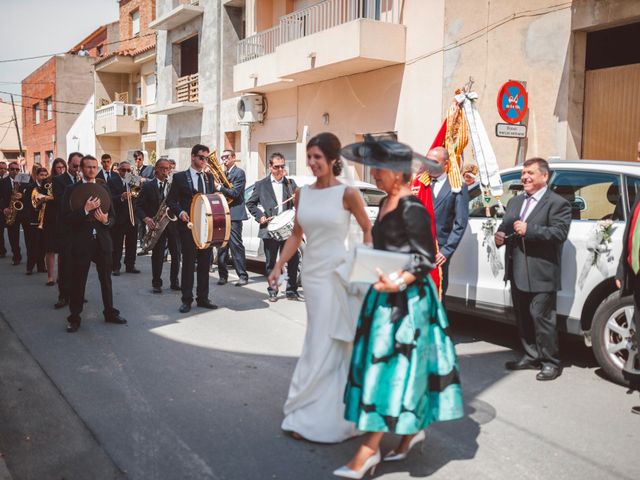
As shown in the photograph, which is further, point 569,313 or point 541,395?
point 569,313

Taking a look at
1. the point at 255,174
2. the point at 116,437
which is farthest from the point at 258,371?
the point at 255,174

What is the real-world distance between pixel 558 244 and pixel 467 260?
4.48 ft

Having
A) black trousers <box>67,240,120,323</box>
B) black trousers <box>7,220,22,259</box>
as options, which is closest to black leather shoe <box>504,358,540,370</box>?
black trousers <box>67,240,120,323</box>

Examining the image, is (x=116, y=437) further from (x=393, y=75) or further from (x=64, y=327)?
(x=393, y=75)

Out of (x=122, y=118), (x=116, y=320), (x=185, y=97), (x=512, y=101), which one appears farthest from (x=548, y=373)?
(x=122, y=118)

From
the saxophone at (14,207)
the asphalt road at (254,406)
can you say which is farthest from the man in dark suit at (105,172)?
the asphalt road at (254,406)

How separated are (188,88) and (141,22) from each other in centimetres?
1024

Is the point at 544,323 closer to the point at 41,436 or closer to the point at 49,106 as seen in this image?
the point at 41,436

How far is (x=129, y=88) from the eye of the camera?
119ft

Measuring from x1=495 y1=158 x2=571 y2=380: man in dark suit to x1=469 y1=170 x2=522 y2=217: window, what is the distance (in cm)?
95

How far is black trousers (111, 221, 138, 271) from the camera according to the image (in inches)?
462

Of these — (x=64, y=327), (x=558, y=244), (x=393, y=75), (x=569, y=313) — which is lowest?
(x=64, y=327)

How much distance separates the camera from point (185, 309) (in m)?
8.45

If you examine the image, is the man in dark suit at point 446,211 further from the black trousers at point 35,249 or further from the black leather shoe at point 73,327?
the black trousers at point 35,249
